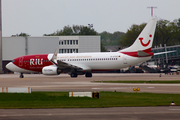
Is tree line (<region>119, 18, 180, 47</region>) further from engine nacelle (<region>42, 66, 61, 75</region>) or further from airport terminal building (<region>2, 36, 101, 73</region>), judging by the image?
engine nacelle (<region>42, 66, 61, 75</region>)

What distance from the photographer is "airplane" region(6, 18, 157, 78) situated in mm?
49938

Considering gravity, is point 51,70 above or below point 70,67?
below

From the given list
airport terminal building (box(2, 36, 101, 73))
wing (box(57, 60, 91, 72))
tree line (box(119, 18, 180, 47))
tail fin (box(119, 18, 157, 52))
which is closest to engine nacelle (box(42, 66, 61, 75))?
wing (box(57, 60, 91, 72))

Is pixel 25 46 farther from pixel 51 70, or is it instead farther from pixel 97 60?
pixel 97 60

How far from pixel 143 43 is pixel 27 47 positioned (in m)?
47.2

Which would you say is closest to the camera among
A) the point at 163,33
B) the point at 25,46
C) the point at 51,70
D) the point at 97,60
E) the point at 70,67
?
the point at 51,70

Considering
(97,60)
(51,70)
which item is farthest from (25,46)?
(97,60)

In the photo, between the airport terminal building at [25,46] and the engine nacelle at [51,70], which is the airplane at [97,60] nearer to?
the engine nacelle at [51,70]

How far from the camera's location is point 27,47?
90250mm

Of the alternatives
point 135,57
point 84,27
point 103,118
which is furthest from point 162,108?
point 84,27

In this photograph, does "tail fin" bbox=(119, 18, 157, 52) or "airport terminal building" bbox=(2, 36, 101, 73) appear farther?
"airport terminal building" bbox=(2, 36, 101, 73)

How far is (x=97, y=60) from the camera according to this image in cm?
5156

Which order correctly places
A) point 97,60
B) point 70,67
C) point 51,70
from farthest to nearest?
point 97,60 < point 70,67 < point 51,70

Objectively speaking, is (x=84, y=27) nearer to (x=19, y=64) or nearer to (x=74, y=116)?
(x=19, y=64)
